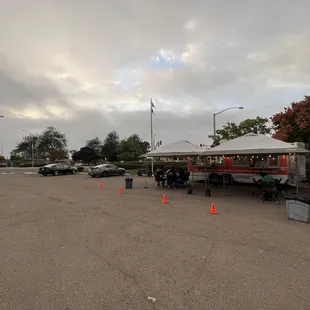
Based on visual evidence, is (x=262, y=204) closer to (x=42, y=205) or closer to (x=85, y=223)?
(x=85, y=223)

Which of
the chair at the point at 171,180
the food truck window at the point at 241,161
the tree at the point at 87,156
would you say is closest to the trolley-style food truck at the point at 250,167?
the food truck window at the point at 241,161

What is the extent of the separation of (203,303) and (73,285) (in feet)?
6.30

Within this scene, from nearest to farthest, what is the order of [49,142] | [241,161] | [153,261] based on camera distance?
1. [153,261]
2. [241,161]
3. [49,142]

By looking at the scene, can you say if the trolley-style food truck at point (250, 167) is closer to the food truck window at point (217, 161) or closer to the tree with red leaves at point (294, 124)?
the food truck window at point (217, 161)

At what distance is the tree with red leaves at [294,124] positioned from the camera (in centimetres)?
1986

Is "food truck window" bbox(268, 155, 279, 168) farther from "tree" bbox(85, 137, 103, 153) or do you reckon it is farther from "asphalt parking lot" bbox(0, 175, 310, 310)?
"tree" bbox(85, 137, 103, 153)

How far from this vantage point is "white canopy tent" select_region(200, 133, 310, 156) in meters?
11.8

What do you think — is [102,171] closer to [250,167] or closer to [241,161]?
[241,161]

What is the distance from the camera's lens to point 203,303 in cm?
363

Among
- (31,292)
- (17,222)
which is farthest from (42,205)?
(31,292)

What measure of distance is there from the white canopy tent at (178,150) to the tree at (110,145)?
68.7m

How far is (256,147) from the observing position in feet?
41.7

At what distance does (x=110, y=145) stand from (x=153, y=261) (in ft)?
289

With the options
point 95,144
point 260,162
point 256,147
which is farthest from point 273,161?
point 95,144
